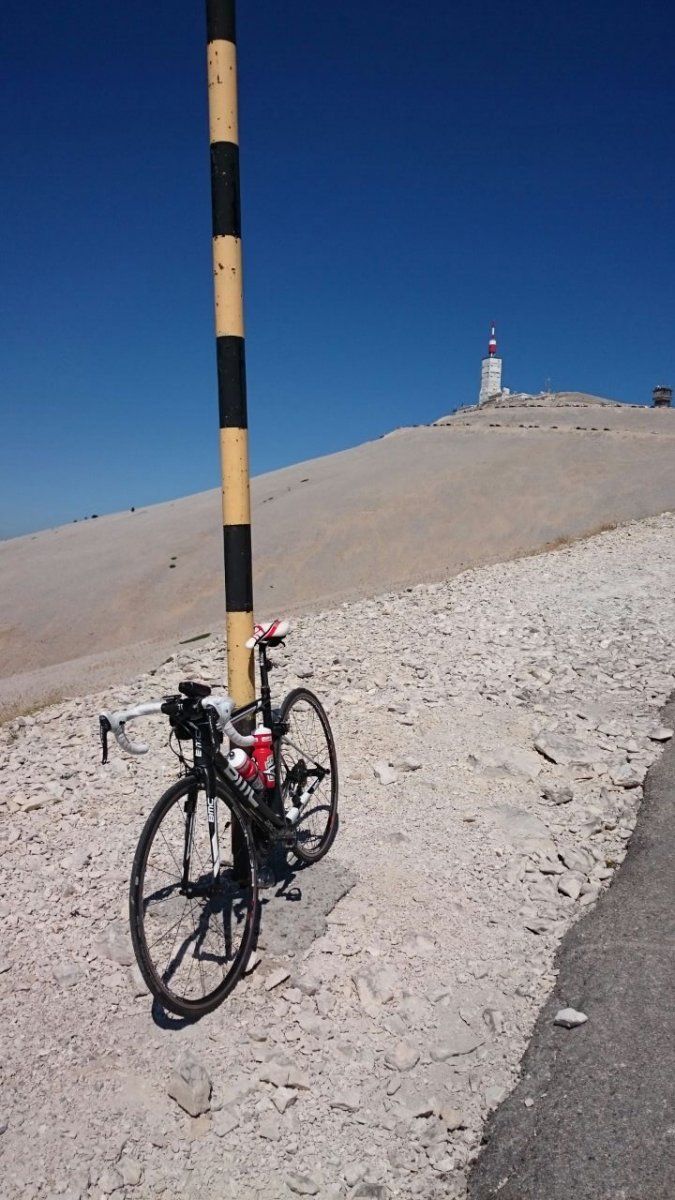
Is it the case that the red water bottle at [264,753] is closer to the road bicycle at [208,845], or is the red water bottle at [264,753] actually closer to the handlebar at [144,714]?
the road bicycle at [208,845]

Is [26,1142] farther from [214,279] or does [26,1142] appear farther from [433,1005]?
[214,279]

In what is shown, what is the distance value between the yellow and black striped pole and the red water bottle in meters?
0.28

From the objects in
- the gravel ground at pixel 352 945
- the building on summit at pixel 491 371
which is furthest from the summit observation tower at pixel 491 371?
the gravel ground at pixel 352 945

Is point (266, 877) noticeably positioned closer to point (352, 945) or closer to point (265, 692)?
point (352, 945)

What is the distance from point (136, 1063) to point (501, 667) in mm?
5027

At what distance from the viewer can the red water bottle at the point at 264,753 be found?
3799mm

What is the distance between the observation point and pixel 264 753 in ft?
12.5

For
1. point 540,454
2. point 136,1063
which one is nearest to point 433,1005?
point 136,1063

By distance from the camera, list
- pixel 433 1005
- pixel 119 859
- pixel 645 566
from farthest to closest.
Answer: pixel 645 566 → pixel 119 859 → pixel 433 1005

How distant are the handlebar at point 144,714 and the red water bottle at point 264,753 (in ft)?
1.12

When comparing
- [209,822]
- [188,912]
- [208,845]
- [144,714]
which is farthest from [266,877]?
[144,714]

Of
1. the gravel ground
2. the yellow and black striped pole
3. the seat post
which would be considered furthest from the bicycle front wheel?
the yellow and black striped pole

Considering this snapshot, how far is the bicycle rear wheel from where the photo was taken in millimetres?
4176

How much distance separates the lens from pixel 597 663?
7086mm
